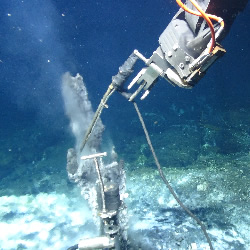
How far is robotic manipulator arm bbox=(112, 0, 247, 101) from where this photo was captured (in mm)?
1740

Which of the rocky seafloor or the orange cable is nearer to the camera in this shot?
the orange cable

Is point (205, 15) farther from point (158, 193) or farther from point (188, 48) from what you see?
point (158, 193)

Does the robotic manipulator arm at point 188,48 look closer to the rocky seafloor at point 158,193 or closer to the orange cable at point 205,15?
the orange cable at point 205,15

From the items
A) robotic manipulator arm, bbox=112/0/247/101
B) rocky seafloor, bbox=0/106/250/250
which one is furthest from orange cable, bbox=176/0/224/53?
rocky seafloor, bbox=0/106/250/250

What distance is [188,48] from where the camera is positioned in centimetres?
199

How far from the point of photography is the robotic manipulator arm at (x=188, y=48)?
1.74 m

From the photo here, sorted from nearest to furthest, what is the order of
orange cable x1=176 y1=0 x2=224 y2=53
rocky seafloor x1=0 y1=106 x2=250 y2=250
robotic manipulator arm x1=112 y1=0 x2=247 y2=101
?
1. orange cable x1=176 y1=0 x2=224 y2=53
2. robotic manipulator arm x1=112 y1=0 x2=247 y2=101
3. rocky seafloor x1=0 y1=106 x2=250 y2=250

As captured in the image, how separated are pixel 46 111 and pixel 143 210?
42.1 feet

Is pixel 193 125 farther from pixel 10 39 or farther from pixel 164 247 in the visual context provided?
pixel 10 39

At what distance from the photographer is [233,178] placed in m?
6.57

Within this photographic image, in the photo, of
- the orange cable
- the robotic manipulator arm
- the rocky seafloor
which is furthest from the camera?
the rocky seafloor

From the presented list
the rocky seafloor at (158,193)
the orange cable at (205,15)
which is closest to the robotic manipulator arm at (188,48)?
the orange cable at (205,15)

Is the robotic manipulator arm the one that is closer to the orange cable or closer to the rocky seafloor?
the orange cable

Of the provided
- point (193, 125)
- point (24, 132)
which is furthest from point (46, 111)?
point (193, 125)
